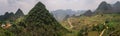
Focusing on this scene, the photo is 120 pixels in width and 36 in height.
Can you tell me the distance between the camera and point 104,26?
10200 centimetres

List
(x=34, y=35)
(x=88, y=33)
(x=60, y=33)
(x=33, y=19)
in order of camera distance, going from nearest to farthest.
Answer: (x=88, y=33) → (x=34, y=35) → (x=60, y=33) → (x=33, y=19)

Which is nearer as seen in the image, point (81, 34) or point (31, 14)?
point (81, 34)

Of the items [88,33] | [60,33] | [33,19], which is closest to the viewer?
[88,33]

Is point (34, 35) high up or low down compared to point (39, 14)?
down

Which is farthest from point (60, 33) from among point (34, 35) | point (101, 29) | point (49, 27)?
point (101, 29)

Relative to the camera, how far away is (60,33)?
11338 cm

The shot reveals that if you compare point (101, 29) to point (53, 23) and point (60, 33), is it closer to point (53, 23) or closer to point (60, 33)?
point (60, 33)

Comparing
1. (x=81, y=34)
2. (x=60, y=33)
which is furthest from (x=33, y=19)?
(x=81, y=34)

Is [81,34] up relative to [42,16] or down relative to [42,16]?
down

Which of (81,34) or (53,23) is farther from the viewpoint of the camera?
(53,23)

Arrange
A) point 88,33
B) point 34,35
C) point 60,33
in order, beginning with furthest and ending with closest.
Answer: point 60,33 → point 34,35 → point 88,33

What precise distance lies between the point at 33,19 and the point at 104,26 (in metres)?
34.2

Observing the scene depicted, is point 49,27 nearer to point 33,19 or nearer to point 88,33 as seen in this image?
point 33,19

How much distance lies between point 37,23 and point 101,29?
31085 mm
